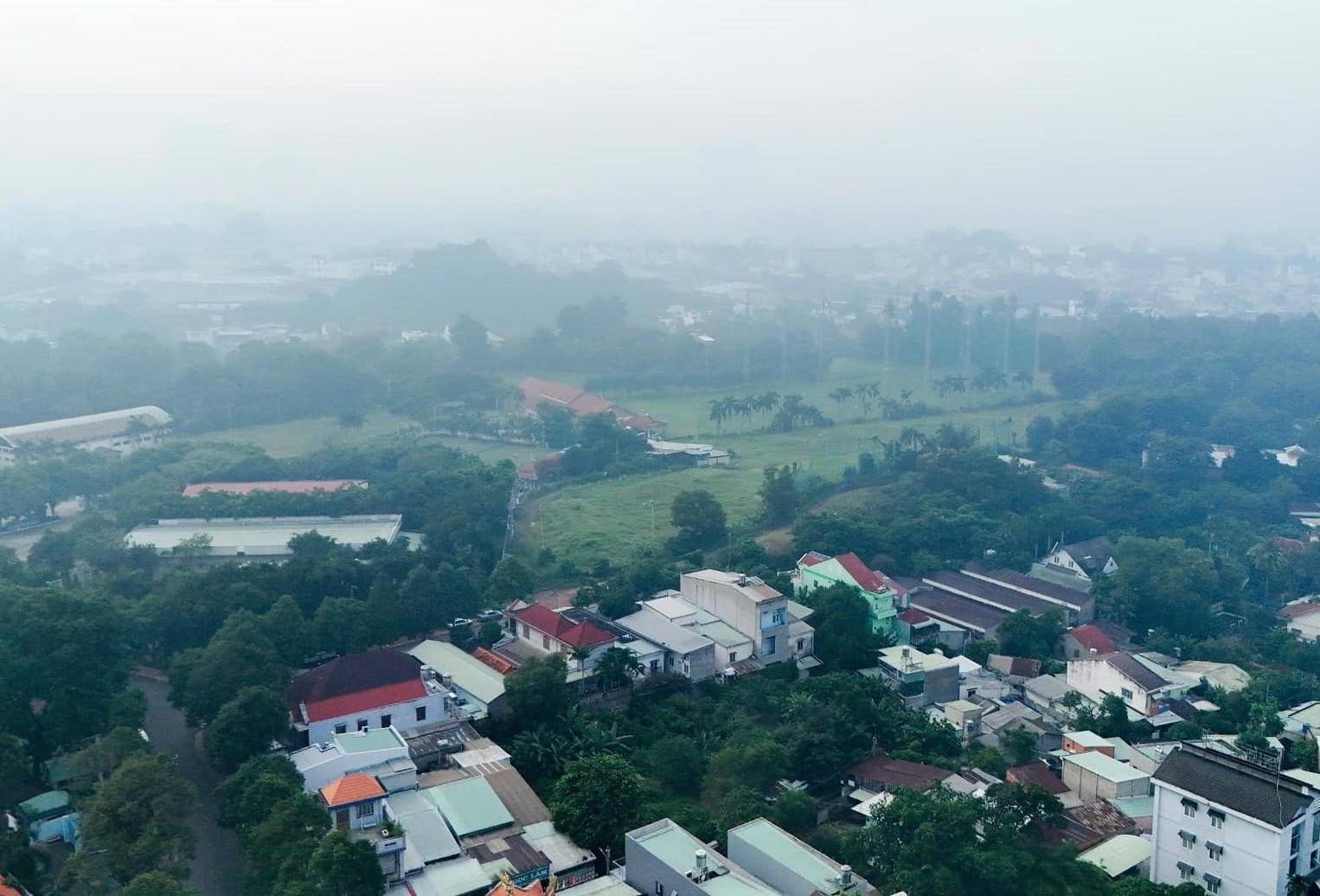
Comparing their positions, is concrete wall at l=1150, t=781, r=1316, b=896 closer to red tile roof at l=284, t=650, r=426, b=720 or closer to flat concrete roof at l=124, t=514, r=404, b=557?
red tile roof at l=284, t=650, r=426, b=720

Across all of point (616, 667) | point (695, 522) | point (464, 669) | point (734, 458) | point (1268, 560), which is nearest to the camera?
point (616, 667)

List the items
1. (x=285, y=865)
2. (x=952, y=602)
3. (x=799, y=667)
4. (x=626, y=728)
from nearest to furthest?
(x=285, y=865)
(x=626, y=728)
(x=799, y=667)
(x=952, y=602)

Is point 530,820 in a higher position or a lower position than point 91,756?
lower

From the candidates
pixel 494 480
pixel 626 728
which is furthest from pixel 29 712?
pixel 494 480

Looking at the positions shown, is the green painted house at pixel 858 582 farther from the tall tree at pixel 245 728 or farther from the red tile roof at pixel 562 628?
the tall tree at pixel 245 728

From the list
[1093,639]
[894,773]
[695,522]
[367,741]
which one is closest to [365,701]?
[367,741]

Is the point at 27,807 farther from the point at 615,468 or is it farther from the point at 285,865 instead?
the point at 615,468

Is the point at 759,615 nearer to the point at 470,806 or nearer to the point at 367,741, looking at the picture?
the point at 470,806
